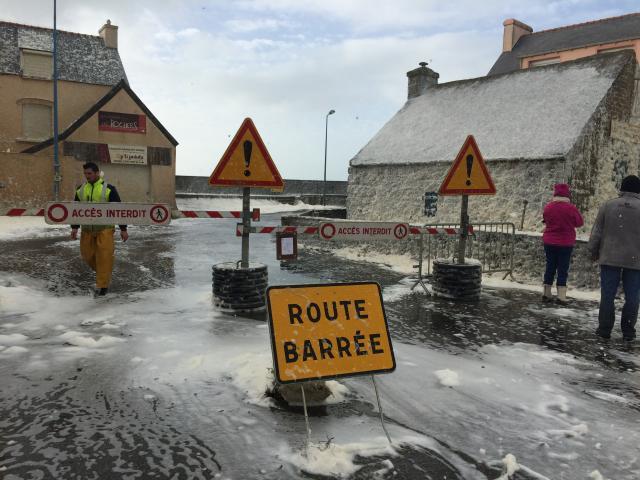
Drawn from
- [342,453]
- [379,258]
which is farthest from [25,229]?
[342,453]

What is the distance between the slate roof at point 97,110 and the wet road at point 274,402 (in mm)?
20198

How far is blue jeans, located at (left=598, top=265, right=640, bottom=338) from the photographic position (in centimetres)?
568

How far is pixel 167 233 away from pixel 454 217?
10.2 metres

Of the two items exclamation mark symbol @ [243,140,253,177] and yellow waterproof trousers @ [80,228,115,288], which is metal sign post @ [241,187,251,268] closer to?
exclamation mark symbol @ [243,140,253,177]

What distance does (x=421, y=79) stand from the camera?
19250mm

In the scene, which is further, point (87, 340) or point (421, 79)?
point (421, 79)

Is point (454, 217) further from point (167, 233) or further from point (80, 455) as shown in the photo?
point (80, 455)

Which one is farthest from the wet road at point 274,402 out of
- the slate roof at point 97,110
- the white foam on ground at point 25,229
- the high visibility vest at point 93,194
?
the slate roof at point 97,110

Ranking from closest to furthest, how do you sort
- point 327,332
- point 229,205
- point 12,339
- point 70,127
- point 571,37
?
point 327,332, point 12,339, point 70,127, point 571,37, point 229,205

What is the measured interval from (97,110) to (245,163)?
22219mm

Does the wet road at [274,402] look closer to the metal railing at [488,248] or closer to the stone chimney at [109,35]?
the metal railing at [488,248]

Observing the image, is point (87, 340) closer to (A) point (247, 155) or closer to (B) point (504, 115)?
(A) point (247, 155)

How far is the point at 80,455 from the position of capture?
2.92 m

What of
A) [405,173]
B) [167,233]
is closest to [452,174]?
[405,173]
